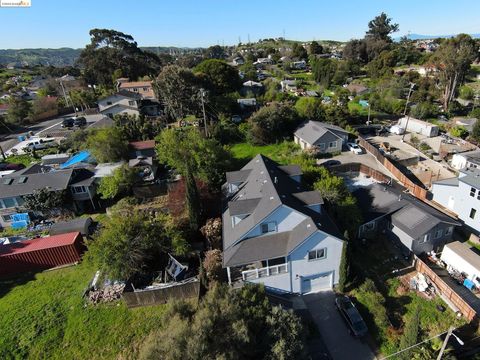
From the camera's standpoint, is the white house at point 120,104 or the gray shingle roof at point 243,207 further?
the white house at point 120,104

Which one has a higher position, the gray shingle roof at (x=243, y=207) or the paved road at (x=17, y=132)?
the gray shingle roof at (x=243, y=207)

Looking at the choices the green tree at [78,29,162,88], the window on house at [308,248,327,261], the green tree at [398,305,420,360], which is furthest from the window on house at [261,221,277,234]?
the green tree at [78,29,162,88]

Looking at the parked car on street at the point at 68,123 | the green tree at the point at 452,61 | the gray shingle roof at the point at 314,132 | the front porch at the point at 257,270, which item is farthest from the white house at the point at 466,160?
the parked car on street at the point at 68,123

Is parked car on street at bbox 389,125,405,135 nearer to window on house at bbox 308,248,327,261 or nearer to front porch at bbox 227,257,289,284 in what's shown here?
window on house at bbox 308,248,327,261

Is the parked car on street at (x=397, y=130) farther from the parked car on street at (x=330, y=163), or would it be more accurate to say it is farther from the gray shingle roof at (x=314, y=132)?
the parked car on street at (x=330, y=163)

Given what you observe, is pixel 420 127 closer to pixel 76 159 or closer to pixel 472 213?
pixel 472 213

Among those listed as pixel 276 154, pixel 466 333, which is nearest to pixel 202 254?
pixel 466 333

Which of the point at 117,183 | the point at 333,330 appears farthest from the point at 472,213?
the point at 117,183
